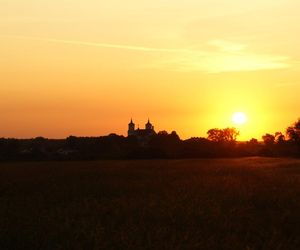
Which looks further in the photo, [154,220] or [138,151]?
[138,151]

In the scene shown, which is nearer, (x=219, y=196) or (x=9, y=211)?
(x=9, y=211)

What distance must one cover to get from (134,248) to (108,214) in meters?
6.82

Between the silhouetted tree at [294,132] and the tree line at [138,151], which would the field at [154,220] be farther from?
the silhouetted tree at [294,132]

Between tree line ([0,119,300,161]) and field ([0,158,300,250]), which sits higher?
tree line ([0,119,300,161])

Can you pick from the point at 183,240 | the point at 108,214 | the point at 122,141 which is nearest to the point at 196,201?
the point at 108,214

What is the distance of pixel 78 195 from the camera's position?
2823cm

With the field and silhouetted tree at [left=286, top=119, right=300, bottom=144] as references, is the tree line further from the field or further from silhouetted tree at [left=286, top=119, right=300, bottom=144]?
the field

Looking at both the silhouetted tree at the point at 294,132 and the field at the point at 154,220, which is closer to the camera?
the field at the point at 154,220

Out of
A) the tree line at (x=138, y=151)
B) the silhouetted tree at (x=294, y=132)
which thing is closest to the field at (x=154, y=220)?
the tree line at (x=138, y=151)

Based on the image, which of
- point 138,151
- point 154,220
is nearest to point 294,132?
point 138,151

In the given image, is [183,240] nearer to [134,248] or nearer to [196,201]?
[134,248]

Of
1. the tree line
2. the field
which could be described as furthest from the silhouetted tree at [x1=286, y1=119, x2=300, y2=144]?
the field

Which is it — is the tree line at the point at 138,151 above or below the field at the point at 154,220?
above

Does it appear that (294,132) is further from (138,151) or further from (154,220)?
(154,220)
